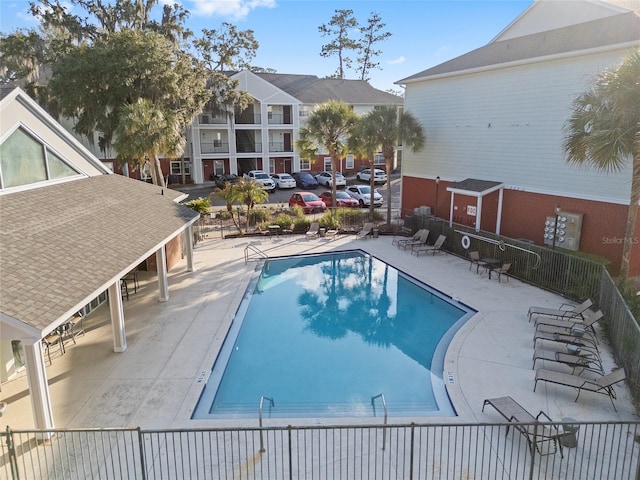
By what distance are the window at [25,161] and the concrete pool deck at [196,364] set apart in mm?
→ 4385

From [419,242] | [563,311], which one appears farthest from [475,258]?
[563,311]

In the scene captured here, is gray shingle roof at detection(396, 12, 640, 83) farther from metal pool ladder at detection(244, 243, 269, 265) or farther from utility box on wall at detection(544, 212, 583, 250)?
metal pool ladder at detection(244, 243, 269, 265)

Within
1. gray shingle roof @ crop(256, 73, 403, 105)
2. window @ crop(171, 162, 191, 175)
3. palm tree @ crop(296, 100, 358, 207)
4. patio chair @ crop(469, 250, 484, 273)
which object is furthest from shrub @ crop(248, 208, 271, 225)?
gray shingle roof @ crop(256, 73, 403, 105)

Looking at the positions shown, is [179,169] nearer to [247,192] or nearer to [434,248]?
[247,192]

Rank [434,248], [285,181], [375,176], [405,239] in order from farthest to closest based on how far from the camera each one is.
→ [375,176]
[285,181]
[405,239]
[434,248]

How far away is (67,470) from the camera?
7.11m

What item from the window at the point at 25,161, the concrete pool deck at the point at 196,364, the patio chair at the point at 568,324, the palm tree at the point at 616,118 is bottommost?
the concrete pool deck at the point at 196,364

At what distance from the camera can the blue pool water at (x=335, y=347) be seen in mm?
9508

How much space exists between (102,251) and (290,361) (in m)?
5.24

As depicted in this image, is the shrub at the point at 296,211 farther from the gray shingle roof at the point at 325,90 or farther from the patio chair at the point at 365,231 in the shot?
the gray shingle roof at the point at 325,90

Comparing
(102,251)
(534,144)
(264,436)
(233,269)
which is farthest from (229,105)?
(264,436)

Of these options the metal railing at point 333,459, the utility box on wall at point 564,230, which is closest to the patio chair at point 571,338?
the metal railing at point 333,459

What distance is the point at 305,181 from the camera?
41938mm

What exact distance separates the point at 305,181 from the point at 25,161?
101ft
